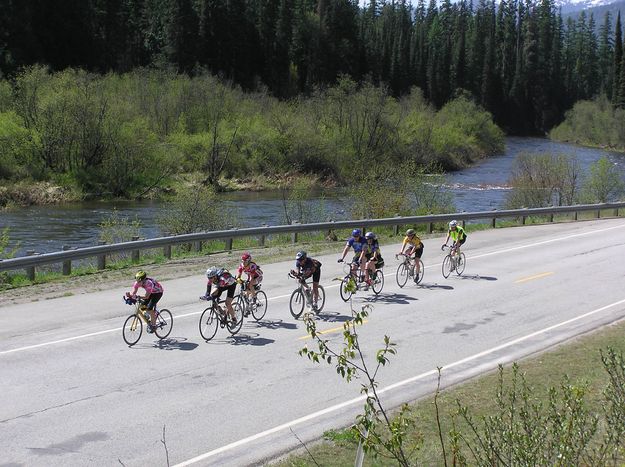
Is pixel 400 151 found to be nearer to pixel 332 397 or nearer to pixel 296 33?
pixel 296 33

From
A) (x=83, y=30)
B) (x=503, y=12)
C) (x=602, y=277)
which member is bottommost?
(x=602, y=277)

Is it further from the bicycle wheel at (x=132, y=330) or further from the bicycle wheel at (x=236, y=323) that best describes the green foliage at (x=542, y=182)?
the bicycle wheel at (x=132, y=330)

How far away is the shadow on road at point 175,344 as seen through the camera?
44.0 ft

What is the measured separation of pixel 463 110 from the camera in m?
95.9

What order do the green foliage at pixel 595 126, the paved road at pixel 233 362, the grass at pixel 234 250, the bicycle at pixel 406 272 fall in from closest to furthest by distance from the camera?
1. the paved road at pixel 233 362
2. the bicycle at pixel 406 272
3. the grass at pixel 234 250
4. the green foliage at pixel 595 126

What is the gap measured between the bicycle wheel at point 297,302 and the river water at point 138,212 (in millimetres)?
11591

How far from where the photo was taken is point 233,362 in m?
12.5

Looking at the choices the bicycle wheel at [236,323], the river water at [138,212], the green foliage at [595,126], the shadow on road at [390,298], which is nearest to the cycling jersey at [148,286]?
the bicycle wheel at [236,323]

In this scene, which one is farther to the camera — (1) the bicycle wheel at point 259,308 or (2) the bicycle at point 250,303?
(1) the bicycle wheel at point 259,308

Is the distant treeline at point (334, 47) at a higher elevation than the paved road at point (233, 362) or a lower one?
higher

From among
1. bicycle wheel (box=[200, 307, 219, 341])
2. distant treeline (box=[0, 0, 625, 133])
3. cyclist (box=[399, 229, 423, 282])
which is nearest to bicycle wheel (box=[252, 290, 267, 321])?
Answer: bicycle wheel (box=[200, 307, 219, 341])

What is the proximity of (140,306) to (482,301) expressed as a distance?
862 cm

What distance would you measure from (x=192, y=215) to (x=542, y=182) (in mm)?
26646

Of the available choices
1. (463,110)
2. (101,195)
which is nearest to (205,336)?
(101,195)
